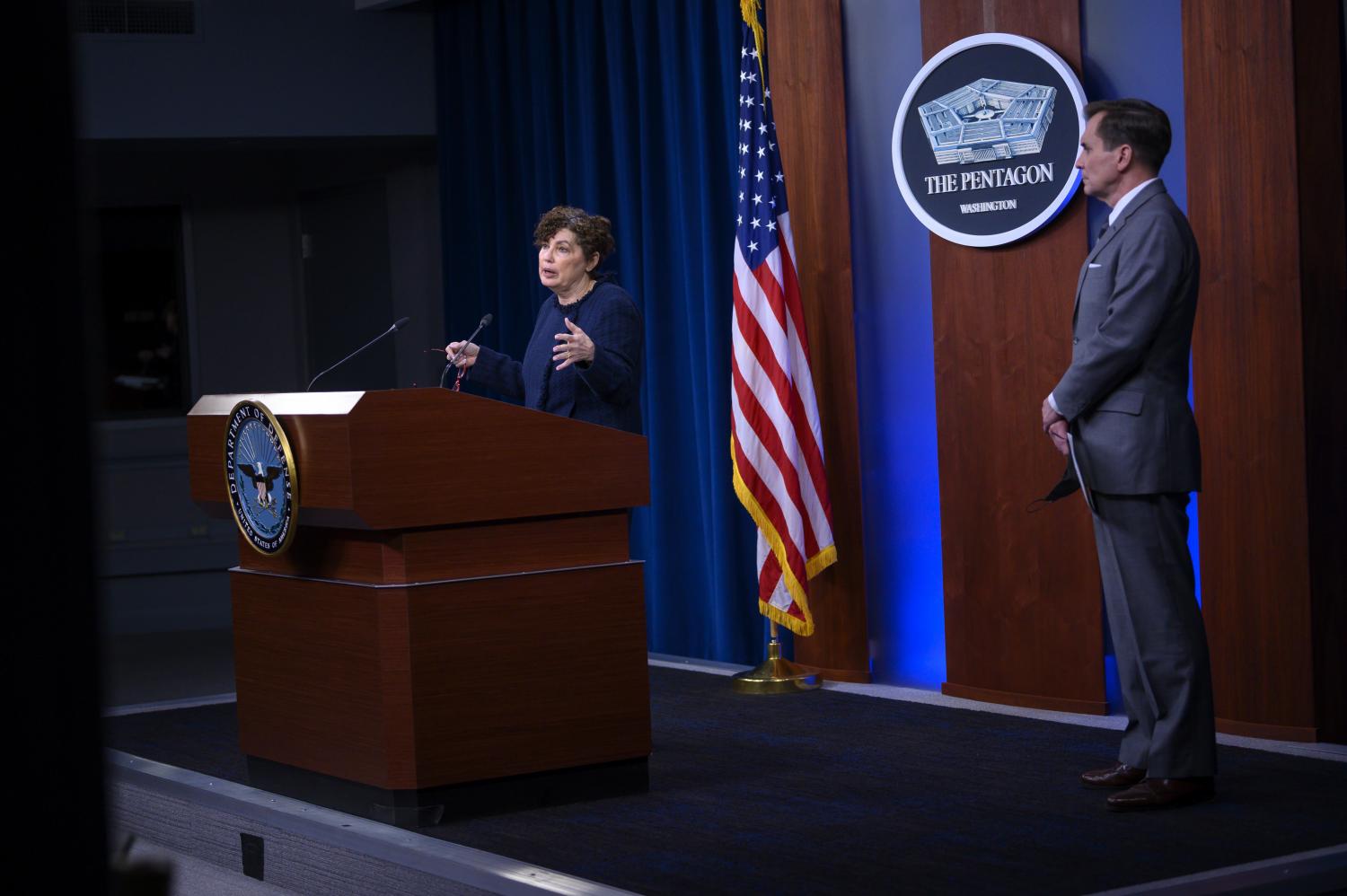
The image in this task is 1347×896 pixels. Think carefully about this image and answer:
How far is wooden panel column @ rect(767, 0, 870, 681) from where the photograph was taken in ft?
16.8

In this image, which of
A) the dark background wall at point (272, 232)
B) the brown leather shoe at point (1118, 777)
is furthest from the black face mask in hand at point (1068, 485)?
the dark background wall at point (272, 232)

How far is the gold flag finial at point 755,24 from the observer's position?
507cm

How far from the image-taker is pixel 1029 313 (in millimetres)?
4535

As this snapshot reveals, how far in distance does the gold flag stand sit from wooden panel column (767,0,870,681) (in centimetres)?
12

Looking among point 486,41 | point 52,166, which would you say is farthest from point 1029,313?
point 52,166

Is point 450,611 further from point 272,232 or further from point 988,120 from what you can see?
point 272,232

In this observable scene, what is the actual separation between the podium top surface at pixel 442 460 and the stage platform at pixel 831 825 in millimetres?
630

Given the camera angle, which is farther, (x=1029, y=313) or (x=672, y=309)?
(x=672, y=309)

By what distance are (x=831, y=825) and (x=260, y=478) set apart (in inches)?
54.5

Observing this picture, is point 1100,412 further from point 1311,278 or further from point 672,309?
point 672,309

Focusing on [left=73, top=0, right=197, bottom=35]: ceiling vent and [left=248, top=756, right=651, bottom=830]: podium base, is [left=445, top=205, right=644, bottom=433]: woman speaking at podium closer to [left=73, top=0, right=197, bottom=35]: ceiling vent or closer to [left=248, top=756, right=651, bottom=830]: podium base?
[left=248, top=756, right=651, bottom=830]: podium base

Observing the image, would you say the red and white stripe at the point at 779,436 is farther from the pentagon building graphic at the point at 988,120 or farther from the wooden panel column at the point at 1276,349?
the wooden panel column at the point at 1276,349

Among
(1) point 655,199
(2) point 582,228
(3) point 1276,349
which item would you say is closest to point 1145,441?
(3) point 1276,349

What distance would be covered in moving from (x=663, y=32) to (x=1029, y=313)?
6.83 ft
